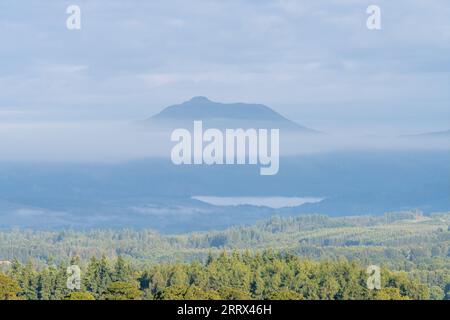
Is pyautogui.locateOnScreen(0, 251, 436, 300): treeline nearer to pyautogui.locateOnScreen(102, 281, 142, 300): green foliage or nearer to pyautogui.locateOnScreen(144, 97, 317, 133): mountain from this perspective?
pyautogui.locateOnScreen(102, 281, 142, 300): green foliage

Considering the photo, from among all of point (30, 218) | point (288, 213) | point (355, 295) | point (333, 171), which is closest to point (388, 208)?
point (288, 213)

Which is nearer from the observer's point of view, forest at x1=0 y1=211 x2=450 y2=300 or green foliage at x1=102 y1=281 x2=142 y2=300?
green foliage at x1=102 y1=281 x2=142 y2=300

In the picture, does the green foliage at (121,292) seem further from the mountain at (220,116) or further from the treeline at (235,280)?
the mountain at (220,116)

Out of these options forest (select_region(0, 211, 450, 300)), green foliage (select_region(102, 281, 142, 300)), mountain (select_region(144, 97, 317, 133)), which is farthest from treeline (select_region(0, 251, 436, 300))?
mountain (select_region(144, 97, 317, 133))

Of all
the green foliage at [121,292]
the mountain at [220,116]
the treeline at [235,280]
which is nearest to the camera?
the green foliage at [121,292]

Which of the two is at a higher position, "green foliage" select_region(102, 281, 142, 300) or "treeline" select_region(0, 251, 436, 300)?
"treeline" select_region(0, 251, 436, 300)

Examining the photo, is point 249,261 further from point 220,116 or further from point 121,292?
point 220,116

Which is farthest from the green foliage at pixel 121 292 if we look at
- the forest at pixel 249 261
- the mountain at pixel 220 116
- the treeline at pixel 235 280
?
the mountain at pixel 220 116
